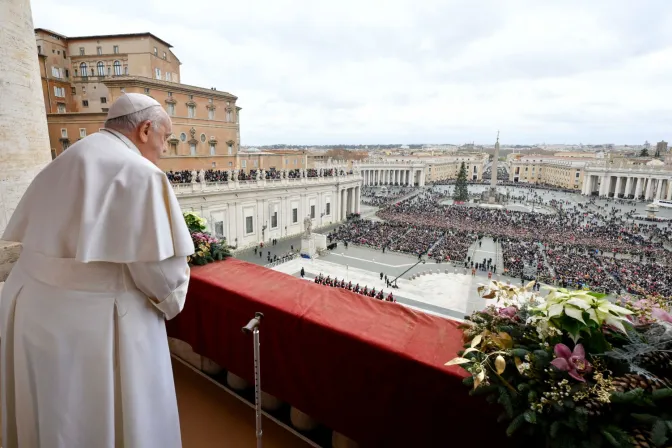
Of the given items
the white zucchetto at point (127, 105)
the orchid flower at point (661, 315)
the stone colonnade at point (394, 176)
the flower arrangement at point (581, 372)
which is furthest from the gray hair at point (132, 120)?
the stone colonnade at point (394, 176)

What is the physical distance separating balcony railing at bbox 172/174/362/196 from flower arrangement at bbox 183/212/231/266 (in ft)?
58.6

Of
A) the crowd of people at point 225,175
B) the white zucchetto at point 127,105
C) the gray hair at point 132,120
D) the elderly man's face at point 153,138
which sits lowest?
the crowd of people at point 225,175

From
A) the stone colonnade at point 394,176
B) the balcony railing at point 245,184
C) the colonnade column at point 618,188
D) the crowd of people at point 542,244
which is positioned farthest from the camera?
the stone colonnade at point 394,176

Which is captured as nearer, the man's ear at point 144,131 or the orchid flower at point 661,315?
the orchid flower at point 661,315

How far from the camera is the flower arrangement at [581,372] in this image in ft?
4.54

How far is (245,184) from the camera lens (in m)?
26.2

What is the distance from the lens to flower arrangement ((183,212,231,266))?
348 centimetres

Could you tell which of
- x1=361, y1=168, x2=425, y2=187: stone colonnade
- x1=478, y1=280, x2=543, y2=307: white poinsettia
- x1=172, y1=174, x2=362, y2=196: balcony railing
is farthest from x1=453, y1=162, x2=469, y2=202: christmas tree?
x1=478, y1=280, x2=543, y2=307: white poinsettia

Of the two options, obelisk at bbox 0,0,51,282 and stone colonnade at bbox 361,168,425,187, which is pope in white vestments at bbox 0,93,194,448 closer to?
obelisk at bbox 0,0,51,282

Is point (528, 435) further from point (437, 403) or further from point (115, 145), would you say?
point (115, 145)

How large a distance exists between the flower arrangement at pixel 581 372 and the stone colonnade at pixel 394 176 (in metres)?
83.8

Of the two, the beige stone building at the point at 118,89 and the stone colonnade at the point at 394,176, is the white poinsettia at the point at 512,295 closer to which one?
the beige stone building at the point at 118,89

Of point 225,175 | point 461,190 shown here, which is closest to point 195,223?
point 225,175

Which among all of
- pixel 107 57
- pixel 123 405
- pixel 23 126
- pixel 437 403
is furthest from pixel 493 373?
pixel 107 57
